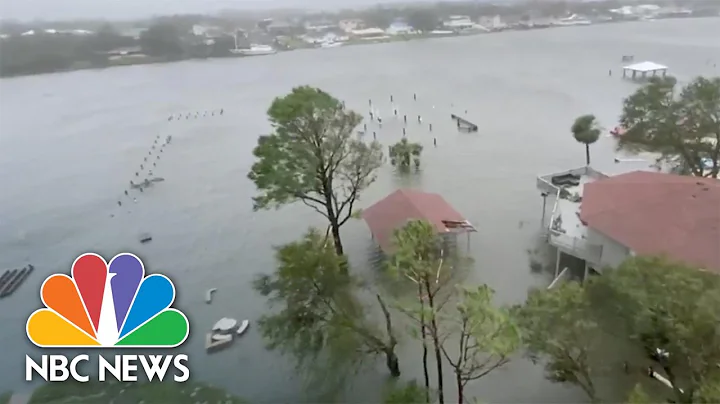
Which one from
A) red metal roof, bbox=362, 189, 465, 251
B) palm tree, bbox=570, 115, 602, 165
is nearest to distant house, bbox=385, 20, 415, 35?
palm tree, bbox=570, 115, 602, 165

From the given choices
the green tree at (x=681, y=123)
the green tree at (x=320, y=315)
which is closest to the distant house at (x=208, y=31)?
the green tree at (x=681, y=123)

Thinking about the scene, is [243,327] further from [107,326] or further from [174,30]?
[174,30]

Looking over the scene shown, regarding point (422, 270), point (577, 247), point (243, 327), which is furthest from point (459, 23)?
point (422, 270)

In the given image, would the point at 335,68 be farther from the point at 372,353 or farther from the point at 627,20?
the point at 627,20

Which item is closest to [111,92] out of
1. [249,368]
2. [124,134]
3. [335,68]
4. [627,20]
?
[124,134]

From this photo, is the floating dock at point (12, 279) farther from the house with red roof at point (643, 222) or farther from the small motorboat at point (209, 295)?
the house with red roof at point (643, 222)

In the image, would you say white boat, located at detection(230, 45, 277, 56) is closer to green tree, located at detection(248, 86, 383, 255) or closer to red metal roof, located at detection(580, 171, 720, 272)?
green tree, located at detection(248, 86, 383, 255)
